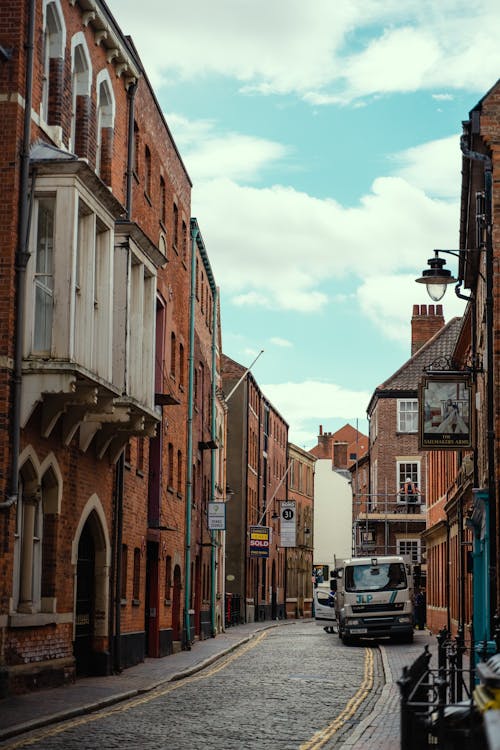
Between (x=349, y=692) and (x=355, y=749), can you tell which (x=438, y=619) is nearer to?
(x=349, y=692)

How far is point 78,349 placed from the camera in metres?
20.0

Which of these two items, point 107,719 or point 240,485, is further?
point 240,485

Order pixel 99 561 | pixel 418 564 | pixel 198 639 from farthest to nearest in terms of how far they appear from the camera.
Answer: pixel 418 564
pixel 198 639
pixel 99 561

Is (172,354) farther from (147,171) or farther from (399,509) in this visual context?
(399,509)

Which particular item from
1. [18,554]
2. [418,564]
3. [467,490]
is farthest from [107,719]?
[418,564]

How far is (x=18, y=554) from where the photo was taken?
2016 cm

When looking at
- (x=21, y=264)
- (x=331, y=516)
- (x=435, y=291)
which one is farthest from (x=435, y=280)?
(x=331, y=516)

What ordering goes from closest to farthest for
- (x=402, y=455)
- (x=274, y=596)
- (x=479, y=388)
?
(x=479, y=388) < (x=402, y=455) < (x=274, y=596)

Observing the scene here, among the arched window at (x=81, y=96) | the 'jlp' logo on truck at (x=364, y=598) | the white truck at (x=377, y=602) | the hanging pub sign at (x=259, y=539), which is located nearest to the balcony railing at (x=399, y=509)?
the hanging pub sign at (x=259, y=539)

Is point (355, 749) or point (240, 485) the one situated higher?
point (240, 485)

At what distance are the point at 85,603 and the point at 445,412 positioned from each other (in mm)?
8037

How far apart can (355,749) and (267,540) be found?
42036mm

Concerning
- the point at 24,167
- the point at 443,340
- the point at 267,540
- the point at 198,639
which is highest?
the point at 443,340

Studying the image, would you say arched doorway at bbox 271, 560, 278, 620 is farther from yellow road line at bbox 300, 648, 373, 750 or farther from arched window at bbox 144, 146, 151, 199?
arched window at bbox 144, 146, 151, 199
